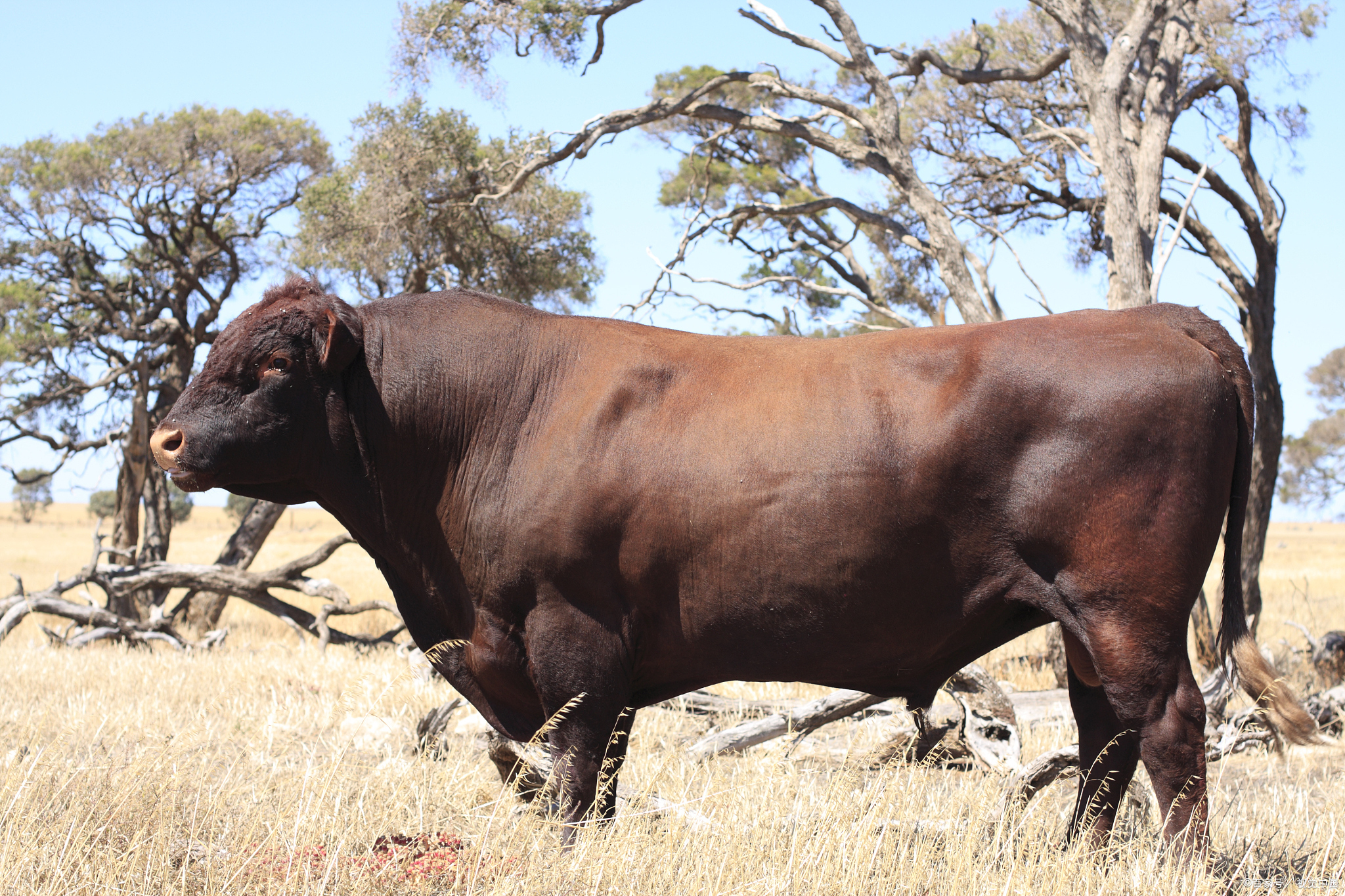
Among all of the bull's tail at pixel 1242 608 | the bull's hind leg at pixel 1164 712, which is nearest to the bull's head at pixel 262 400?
the bull's hind leg at pixel 1164 712

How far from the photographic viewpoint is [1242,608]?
391 cm

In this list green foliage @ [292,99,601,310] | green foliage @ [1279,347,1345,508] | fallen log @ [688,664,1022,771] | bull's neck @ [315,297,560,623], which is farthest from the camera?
green foliage @ [1279,347,1345,508]

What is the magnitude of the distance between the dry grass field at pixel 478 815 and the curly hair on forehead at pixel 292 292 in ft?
4.64

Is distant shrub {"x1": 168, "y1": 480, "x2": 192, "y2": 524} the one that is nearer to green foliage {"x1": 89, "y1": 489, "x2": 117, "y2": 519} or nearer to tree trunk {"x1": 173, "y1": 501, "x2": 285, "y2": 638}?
green foliage {"x1": 89, "y1": 489, "x2": 117, "y2": 519}

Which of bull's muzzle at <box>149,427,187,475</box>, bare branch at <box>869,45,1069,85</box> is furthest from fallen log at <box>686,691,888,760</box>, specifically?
bare branch at <box>869,45,1069,85</box>

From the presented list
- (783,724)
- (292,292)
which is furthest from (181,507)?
(292,292)

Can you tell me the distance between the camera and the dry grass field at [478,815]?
3.19m

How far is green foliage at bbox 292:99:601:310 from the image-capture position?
526 inches

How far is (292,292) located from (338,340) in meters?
0.39

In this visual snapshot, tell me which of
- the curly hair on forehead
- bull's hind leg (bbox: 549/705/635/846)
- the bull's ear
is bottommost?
bull's hind leg (bbox: 549/705/635/846)

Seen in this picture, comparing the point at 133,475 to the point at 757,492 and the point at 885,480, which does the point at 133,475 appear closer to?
the point at 757,492

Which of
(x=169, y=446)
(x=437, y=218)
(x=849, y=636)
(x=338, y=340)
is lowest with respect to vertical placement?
(x=849, y=636)

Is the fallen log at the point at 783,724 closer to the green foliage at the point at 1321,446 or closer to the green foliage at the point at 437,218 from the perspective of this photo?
the green foliage at the point at 437,218

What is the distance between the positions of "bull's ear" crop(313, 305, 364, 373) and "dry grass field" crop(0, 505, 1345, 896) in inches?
44.4
